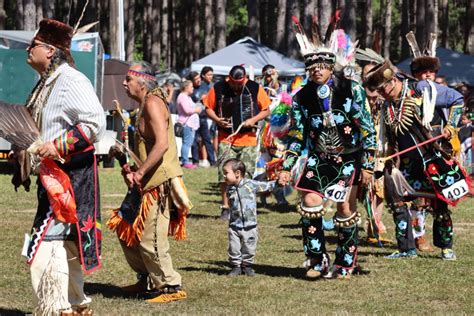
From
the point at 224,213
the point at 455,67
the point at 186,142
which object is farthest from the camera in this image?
the point at 455,67

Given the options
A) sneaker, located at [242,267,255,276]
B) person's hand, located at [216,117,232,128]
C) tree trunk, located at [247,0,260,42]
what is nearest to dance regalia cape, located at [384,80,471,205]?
sneaker, located at [242,267,255,276]

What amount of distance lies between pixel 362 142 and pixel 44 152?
293cm

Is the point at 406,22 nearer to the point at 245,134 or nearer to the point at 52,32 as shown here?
the point at 245,134

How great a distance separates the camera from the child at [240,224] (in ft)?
26.7

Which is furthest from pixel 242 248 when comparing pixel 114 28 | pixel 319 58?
pixel 114 28

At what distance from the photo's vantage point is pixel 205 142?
20.9 m

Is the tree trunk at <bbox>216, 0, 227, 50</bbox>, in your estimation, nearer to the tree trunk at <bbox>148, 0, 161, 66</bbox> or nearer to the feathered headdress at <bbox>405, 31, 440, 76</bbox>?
the tree trunk at <bbox>148, 0, 161, 66</bbox>

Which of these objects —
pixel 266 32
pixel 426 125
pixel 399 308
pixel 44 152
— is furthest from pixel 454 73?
pixel 266 32

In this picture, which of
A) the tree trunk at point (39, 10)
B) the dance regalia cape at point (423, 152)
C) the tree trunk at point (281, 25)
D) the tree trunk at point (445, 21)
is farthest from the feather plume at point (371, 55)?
the tree trunk at point (445, 21)

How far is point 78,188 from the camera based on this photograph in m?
6.00

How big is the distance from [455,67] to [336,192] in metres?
18.4

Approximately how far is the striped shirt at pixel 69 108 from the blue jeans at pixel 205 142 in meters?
14.8

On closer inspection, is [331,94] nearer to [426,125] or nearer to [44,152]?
[426,125]

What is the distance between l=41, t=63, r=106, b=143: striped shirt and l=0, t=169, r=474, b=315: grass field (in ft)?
4.47
